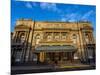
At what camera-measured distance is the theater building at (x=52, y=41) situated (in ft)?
8.34

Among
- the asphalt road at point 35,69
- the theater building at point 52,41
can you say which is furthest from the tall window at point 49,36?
the asphalt road at point 35,69

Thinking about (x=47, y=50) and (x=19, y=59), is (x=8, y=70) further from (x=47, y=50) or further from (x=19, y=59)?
(x=47, y=50)

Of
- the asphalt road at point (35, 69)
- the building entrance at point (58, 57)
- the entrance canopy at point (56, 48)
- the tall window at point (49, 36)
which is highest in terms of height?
the tall window at point (49, 36)

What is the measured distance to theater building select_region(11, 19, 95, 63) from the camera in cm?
254

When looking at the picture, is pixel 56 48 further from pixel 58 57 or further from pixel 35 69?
pixel 35 69

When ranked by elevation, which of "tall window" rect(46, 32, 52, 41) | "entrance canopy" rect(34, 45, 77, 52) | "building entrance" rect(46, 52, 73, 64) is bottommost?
"building entrance" rect(46, 52, 73, 64)

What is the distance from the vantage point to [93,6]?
9.30ft

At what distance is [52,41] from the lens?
2.66 metres

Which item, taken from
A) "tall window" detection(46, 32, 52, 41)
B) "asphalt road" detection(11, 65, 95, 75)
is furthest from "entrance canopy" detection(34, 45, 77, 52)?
"asphalt road" detection(11, 65, 95, 75)

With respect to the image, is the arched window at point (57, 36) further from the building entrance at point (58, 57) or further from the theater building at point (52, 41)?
the building entrance at point (58, 57)

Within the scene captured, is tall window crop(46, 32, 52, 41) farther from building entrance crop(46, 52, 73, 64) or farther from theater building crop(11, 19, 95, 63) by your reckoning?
building entrance crop(46, 52, 73, 64)

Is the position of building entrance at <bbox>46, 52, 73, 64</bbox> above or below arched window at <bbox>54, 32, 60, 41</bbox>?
below

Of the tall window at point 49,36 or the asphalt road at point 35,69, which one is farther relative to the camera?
the tall window at point 49,36

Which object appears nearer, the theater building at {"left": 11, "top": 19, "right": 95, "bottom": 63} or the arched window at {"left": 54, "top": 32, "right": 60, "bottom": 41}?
the theater building at {"left": 11, "top": 19, "right": 95, "bottom": 63}
